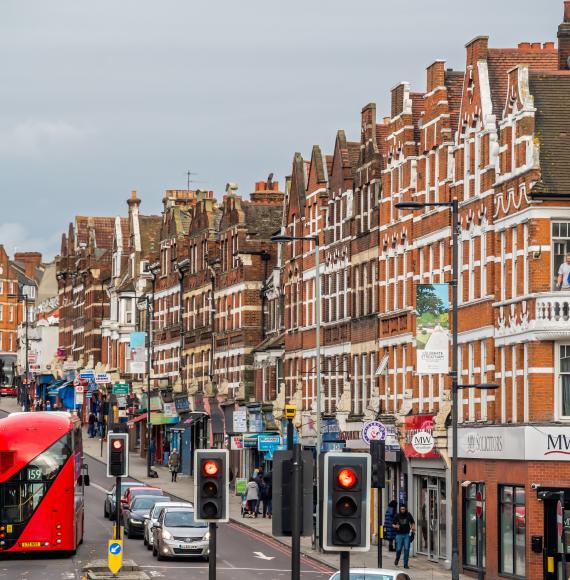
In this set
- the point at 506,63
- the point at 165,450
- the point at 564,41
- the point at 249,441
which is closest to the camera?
the point at 506,63

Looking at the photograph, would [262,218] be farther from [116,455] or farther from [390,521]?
[116,455]

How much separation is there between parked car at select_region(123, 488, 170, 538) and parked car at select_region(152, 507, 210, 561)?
7488 mm

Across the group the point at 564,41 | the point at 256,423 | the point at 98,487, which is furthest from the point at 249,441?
the point at 564,41

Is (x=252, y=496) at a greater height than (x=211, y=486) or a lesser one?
lesser

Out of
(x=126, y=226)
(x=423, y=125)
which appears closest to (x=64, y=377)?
(x=126, y=226)

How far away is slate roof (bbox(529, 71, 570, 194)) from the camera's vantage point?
45594 millimetres

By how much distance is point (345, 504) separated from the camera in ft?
66.7

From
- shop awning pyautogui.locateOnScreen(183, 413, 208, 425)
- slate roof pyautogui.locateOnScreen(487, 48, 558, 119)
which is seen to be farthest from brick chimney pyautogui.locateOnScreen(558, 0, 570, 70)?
shop awning pyautogui.locateOnScreen(183, 413, 208, 425)

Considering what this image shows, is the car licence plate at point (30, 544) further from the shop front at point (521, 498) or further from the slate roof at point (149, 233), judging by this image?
the slate roof at point (149, 233)

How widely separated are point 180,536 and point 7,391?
126475 millimetres

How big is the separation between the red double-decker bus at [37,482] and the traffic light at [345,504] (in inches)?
1091

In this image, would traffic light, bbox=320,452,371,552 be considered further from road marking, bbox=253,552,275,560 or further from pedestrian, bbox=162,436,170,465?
pedestrian, bbox=162,436,170,465

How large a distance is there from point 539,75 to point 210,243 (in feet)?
164

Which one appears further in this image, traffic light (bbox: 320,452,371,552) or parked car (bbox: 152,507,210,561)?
parked car (bbox: 152,507,210,561)
